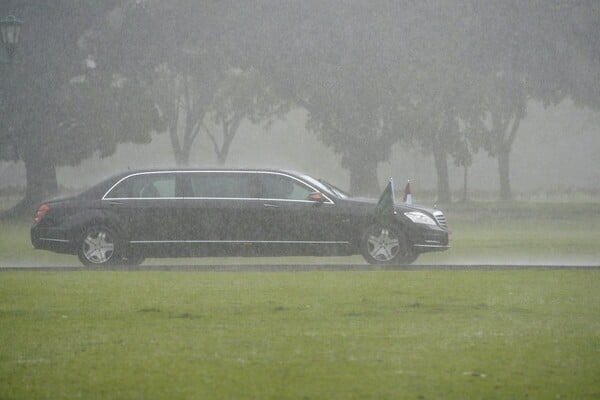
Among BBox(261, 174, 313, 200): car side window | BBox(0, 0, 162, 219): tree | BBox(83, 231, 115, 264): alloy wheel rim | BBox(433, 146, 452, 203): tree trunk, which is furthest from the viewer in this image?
BBox(433, 146, 452, 203): tree trunk

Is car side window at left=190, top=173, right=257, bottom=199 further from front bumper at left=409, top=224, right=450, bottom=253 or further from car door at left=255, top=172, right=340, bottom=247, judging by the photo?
front bumper at left=409, top=224, right=450, bottom=253

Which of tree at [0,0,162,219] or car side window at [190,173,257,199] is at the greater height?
tree at [0,0,162,219]

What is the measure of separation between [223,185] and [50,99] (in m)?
27.5

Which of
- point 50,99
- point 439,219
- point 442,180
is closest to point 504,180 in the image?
point 442,180

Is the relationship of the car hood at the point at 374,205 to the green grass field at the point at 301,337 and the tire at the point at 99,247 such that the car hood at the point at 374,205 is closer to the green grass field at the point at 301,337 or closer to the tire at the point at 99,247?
the green grass field at the point at 301,337

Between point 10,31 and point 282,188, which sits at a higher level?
point 10,31

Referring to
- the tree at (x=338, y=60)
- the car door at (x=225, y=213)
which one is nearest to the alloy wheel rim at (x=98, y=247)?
the car door at (x=225, y=213)

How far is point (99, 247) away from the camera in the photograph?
807 inches

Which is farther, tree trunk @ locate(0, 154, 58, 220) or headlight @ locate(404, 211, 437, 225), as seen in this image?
tree trunk @ locate(0, 154, 58, 220)

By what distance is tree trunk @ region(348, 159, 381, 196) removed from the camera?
177 feet

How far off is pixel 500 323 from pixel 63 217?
31.0 feet

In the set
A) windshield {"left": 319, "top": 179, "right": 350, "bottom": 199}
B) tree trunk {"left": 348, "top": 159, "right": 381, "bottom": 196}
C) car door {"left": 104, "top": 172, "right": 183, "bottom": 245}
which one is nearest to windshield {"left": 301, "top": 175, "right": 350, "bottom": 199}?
windshield {"left": 319, "top": 179, "right": 350, "bottom": 199}

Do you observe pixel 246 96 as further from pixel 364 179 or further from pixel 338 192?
pixel 338 192

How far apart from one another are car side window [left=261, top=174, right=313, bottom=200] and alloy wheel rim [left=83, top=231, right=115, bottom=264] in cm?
242
